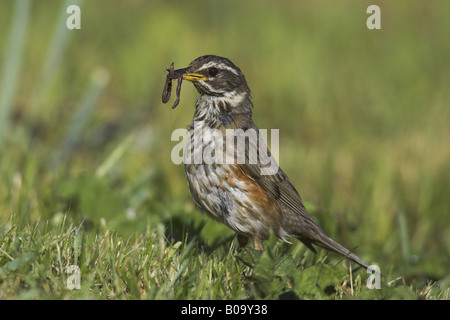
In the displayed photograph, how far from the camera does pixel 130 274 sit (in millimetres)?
4418

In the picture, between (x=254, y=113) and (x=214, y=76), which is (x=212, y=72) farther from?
(x=254, y=113)

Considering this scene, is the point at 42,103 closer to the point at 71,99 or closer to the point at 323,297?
the point at 71,99

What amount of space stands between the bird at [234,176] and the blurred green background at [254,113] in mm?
556

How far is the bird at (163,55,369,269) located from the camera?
538cm

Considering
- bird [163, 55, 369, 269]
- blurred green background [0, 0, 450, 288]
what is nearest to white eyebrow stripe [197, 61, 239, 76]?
bird [163, 55, 369, 269]

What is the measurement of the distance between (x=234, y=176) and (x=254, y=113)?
486 centimetres

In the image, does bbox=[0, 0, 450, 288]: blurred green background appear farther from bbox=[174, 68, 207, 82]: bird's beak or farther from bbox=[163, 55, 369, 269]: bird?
bbox=[174, 68, 207, 82]: bird's beak

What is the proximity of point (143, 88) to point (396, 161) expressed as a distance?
4.20 m

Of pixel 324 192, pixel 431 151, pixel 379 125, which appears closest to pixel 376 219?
pixel 324 192

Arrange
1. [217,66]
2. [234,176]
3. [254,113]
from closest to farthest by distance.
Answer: [234,176] → [217,66] → [254,113]

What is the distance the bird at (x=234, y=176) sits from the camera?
538 centimetres

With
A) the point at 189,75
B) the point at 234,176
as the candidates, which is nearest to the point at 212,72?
the point at 189,75

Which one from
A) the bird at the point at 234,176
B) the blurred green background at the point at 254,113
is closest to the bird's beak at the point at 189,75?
the bird at the point at 234,176

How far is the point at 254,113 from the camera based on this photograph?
33.4ft
